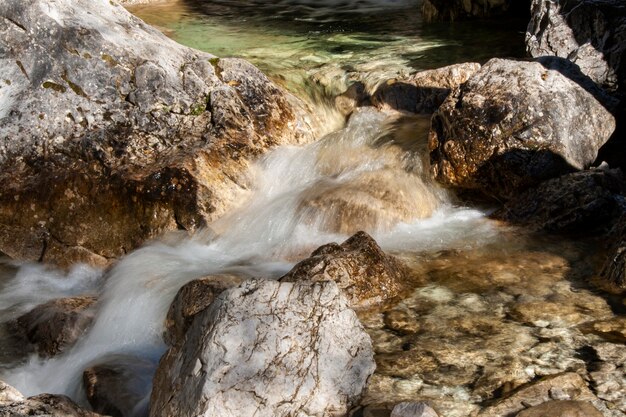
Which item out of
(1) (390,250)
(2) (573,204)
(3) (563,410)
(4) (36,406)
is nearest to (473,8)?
(2) (573,204)

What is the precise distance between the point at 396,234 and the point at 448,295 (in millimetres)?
1471

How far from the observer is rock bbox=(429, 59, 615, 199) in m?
6.80

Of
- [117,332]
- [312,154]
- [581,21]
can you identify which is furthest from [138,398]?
[581,21]

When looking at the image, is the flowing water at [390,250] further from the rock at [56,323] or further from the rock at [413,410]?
the rock at [413,410]

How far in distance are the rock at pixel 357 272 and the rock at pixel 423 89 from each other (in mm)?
3535

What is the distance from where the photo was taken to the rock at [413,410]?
346 centimetres

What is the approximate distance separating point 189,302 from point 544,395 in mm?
2359

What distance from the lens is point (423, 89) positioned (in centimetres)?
870

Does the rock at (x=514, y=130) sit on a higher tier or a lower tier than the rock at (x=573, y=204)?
higher

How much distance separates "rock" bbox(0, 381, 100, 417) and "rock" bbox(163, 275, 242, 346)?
4.16ft

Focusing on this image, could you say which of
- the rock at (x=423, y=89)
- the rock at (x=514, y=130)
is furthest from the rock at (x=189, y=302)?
the rock at (x=423, y=89)

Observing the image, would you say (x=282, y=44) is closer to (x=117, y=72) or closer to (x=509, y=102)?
(x=117, y=72)

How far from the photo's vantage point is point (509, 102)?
22.6ft

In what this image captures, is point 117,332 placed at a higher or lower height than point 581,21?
lower
